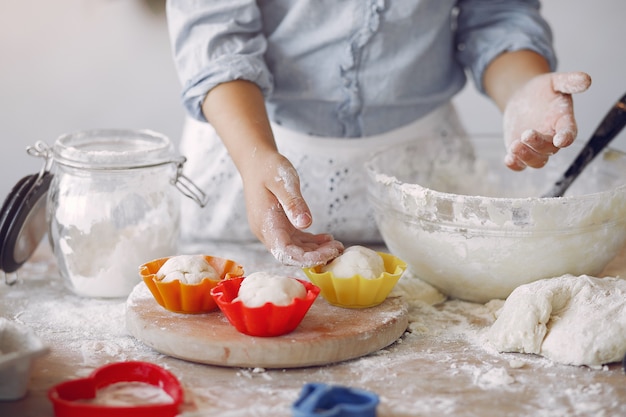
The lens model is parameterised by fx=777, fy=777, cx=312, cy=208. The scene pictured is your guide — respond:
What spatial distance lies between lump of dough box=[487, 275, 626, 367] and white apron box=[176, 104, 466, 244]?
1.51ft

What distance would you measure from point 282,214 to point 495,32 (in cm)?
66

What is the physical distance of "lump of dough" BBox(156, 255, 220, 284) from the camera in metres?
1.04

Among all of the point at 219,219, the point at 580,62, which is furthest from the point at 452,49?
the point at 580,62

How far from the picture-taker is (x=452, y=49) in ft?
5.06

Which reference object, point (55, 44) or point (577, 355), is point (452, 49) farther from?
point (55, 44)

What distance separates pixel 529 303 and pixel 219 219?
0.72m

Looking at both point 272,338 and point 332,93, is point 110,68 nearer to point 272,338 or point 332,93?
point 332,93

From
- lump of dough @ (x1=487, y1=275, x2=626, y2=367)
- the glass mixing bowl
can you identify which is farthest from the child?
lump of dough @ (x1=487, y1=275, x2=626, y2=367)

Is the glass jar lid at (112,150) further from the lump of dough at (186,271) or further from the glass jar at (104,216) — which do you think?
the lump of dough at (186,271)

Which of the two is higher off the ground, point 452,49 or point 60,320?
point 452,49

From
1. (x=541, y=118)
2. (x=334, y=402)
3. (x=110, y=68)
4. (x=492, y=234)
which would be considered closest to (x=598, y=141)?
(x=541, y=118)

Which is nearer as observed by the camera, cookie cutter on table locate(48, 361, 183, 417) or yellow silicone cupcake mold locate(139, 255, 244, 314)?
cookie cutter on table locate(48, 361, 183, 417)

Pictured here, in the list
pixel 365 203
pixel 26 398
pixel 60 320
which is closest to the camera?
pixel 26 398

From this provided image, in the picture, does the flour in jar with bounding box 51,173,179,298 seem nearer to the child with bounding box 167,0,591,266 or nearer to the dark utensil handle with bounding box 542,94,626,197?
the child with bounding box 167,0,591,266
